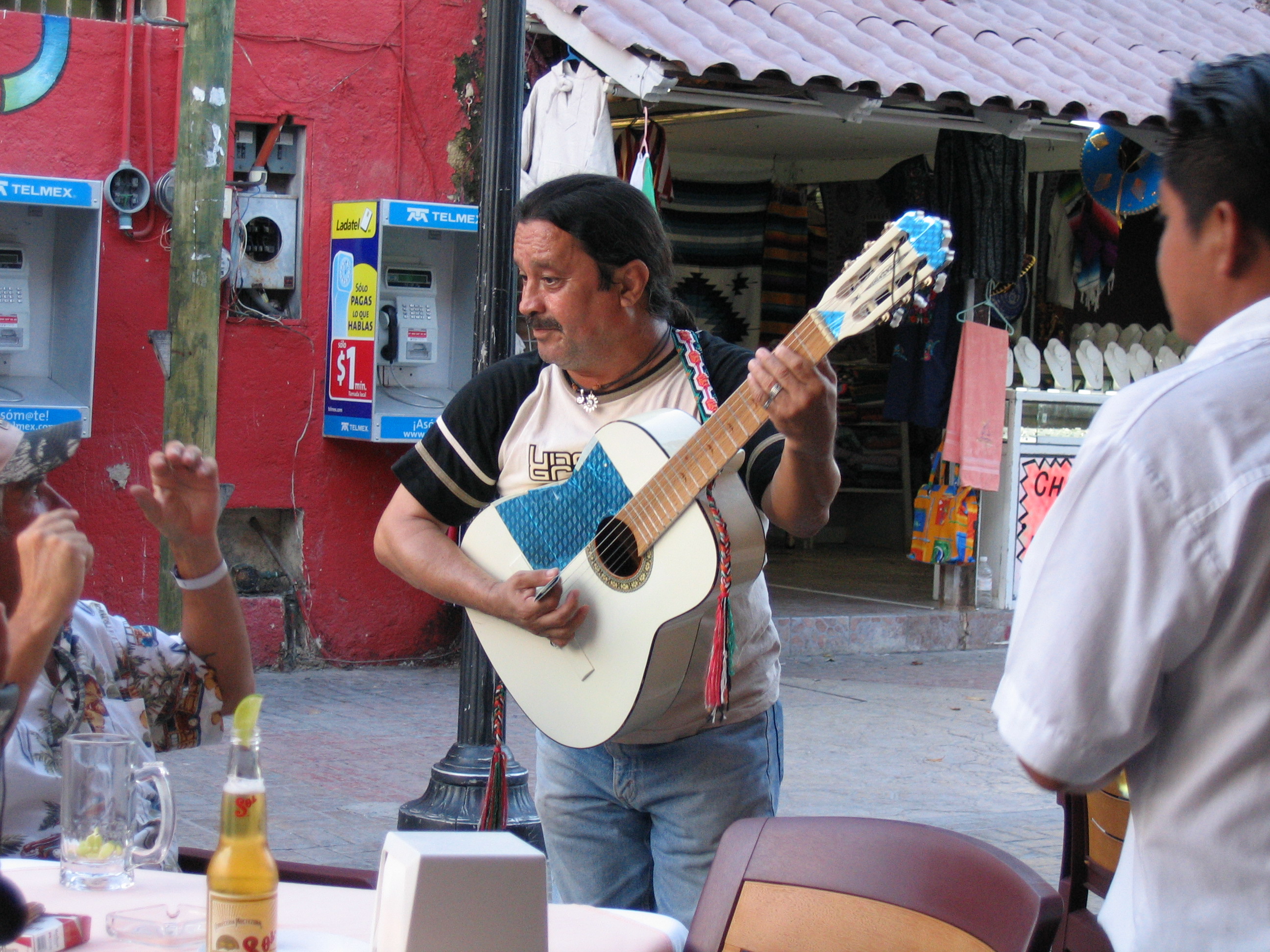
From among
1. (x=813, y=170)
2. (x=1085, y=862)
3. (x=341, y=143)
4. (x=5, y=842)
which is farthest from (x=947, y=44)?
(x=5, y=842)

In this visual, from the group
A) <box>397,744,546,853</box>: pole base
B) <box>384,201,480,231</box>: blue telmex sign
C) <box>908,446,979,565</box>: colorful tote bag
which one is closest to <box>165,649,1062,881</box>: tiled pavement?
<box>397,744,546,853</box>: pole base

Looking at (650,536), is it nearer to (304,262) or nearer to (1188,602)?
(1188,602)

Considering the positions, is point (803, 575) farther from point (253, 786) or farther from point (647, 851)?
point (253, 786)

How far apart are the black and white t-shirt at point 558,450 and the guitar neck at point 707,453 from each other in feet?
0.39

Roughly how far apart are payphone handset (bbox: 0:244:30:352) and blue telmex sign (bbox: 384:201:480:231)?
5.37ft

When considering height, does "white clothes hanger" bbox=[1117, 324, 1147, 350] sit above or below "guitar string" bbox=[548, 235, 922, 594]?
above

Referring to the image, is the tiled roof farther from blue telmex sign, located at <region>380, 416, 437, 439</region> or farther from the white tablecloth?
the white tablecloth

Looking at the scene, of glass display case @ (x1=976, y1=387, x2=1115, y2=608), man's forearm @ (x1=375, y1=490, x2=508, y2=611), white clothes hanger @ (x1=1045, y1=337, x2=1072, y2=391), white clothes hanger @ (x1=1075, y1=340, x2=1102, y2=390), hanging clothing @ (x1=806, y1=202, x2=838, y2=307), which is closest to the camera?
man's forearm @ (x1=375, y1=490, x2=508, y2=611)

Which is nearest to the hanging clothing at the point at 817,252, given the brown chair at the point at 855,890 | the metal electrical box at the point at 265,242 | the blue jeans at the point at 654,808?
the metal electrical box at the point at 265,242

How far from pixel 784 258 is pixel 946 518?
7.73 ft

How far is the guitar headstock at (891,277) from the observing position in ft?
8.04

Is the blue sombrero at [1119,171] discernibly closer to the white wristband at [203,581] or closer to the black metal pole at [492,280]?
the black metal pole at [492,280]

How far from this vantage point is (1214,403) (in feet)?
4.68

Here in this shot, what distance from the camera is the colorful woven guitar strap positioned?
2.46m
